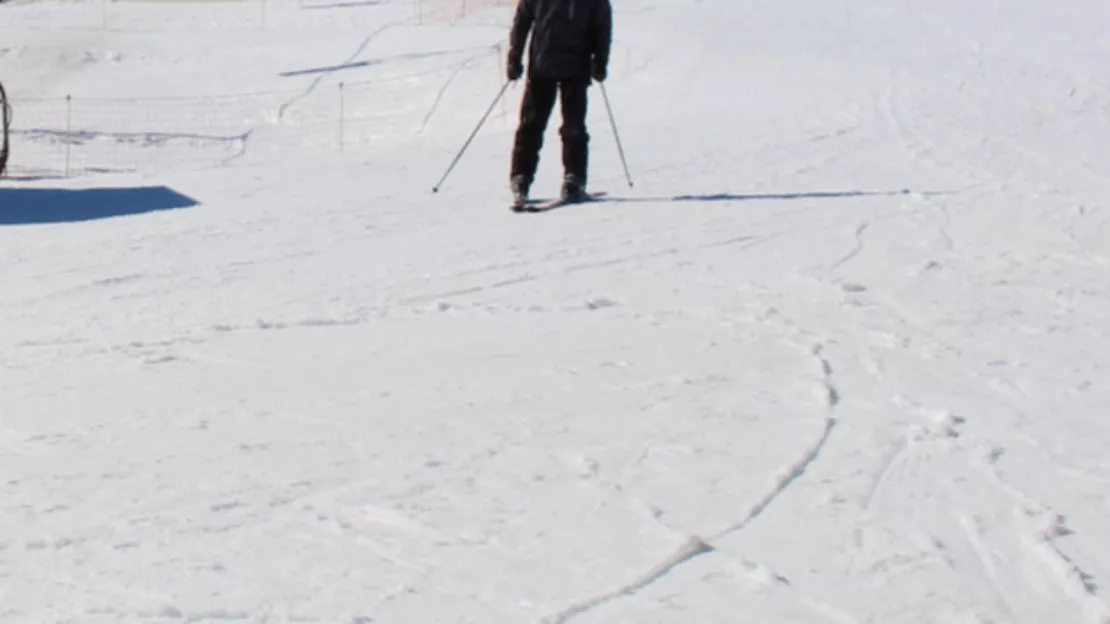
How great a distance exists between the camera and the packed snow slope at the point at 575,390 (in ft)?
11.1

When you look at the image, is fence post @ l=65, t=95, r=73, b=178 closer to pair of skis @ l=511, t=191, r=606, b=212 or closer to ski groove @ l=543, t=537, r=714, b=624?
pair of skis @ l=511, t=191, r=606, b=212

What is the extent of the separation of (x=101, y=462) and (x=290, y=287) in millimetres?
2682

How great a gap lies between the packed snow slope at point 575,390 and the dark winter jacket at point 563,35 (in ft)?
2.63

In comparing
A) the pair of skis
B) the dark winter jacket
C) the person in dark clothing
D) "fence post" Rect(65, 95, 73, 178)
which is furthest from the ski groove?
"fence post" Rect(65, 95, 73, 178)

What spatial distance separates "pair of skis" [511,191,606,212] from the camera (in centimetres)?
910

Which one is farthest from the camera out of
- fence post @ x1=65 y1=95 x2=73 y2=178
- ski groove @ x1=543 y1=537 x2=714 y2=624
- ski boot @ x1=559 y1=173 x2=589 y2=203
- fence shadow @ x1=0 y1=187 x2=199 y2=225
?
fence post @ x1=65 y1=95 x2=73 y2=178

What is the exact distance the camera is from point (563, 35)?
9195 mm

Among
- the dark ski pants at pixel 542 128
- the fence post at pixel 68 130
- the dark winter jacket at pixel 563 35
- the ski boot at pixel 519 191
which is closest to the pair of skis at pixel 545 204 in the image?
the ski boot at pixel 519 191

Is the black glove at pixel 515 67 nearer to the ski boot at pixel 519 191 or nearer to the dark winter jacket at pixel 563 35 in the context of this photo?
the dark winter jacket at pixel 563 35

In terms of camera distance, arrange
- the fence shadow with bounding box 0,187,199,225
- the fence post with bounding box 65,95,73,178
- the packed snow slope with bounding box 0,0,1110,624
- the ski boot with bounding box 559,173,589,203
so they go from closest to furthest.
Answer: the packed snow slope with bounding box 0,0,1110,624
the ski boot with bounding box 559,173,589,203
the fence shadow with bounding box 0,187,199,225
the fence post with bounding box 65,95,73,178

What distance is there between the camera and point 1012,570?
11.2 ft

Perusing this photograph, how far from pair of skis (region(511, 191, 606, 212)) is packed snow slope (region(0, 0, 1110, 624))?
140 millimetres

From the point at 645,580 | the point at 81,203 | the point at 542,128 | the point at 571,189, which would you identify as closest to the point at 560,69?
the point at 542,128

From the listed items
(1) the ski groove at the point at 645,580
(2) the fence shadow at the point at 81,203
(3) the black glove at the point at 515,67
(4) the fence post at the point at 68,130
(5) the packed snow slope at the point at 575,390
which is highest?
(3) the black glove at the point at 515,67
